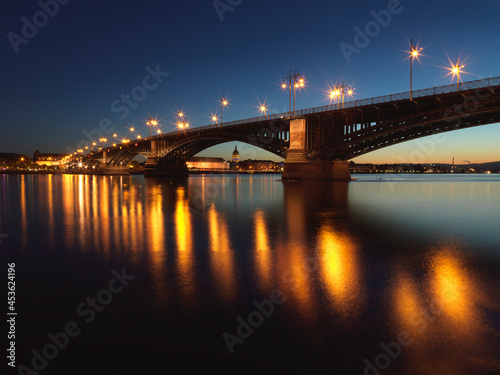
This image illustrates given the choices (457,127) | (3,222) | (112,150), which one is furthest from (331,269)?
(112,150)

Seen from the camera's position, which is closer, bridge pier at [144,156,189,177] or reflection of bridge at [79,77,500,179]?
reflection of bridge at [79,77,500,179]

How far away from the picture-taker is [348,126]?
54.2 meters

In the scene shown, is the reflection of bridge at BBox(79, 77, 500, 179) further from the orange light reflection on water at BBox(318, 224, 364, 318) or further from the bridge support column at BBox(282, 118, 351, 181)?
the orange light reflection on water at BBox(318, 224, 364, 318)

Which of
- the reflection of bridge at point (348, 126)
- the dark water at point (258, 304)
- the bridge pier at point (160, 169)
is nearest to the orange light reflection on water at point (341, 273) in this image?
the dark water at point (258, 304)

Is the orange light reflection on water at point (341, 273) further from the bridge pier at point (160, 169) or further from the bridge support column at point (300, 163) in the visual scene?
the bridge pier at point (160, 169)

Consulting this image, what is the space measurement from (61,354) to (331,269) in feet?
16.8

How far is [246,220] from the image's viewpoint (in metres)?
15.2

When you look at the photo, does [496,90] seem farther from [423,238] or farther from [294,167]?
[423,238]

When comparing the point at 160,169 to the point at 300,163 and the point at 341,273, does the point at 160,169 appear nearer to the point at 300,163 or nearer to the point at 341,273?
the point at 300,163

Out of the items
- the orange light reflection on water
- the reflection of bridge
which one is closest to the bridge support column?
the reflection of bridge

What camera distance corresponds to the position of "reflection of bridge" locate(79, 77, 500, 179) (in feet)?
131

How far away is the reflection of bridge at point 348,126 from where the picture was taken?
3994 cm

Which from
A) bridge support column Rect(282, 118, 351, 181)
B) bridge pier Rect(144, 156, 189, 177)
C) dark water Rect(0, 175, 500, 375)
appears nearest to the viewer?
dark water Rect(0, 175, 500, 375)

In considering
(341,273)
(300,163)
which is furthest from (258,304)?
(300,163)
